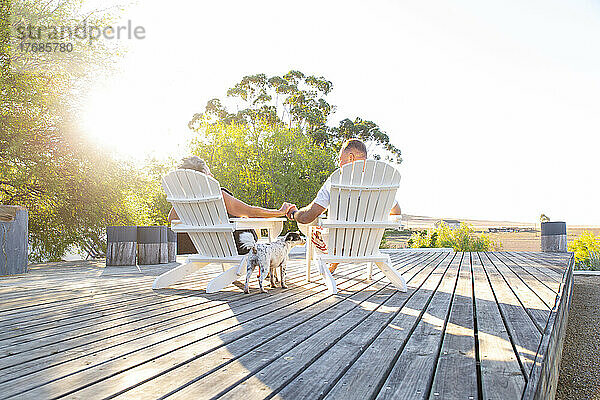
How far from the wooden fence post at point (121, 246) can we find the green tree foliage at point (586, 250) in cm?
754

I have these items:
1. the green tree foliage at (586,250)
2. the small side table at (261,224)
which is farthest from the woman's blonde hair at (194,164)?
the green tree foliage at (586,250)

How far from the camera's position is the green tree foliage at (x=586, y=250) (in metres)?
7.95

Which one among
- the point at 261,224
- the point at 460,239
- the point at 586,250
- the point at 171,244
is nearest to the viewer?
the point at 261,224

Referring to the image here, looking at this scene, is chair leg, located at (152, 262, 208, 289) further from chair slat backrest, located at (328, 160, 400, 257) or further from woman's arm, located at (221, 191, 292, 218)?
chair slat backrest, located at (328, 160, 400, 257)

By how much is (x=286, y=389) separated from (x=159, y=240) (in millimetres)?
5437

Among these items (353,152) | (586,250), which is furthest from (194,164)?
(586,250)

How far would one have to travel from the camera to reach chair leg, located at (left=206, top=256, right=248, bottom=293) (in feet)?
11.4

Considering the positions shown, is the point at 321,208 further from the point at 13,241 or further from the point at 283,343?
the point at 13,241

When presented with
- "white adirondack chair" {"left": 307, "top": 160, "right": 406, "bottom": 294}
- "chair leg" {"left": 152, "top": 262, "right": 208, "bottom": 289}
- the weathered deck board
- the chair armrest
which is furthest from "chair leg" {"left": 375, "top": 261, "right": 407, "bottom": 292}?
"chair leg" {"left": 152, "top": 262, "right": 208, "bottom": 289}

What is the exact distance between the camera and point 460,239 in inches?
410

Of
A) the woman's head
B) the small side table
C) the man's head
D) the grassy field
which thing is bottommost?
the grassy field

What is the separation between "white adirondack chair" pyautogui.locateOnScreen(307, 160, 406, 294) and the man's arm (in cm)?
14

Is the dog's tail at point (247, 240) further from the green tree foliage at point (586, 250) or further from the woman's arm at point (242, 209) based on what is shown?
the green tree foliage at point (586, 250)

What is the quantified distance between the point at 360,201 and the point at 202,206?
4.02ft
